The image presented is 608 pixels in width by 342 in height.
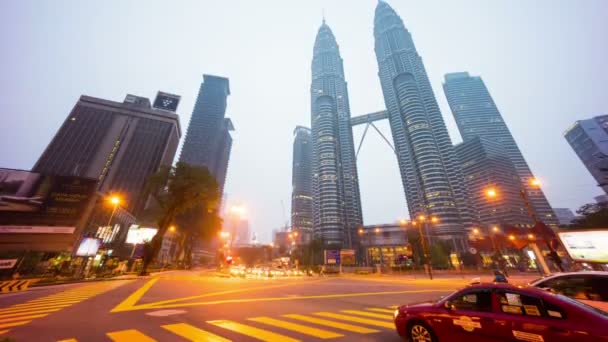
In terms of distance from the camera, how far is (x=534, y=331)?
153 inches

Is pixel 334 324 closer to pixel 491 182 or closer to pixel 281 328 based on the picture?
pixel 281 328

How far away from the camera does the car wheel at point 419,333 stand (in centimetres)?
507

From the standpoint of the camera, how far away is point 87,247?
30.3 m

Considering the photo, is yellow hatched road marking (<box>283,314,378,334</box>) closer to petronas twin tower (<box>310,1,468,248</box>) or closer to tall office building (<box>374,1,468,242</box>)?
petronas twin tower (<box>310,1,468,248</box>)

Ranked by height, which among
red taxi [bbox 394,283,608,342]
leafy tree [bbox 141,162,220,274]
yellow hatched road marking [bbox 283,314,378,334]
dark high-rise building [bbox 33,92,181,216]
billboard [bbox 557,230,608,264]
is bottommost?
yellow hatched road marking [bbox 283,314,378,334]

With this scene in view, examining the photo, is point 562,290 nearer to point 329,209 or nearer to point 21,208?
point 21,208

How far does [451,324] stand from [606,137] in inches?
7194

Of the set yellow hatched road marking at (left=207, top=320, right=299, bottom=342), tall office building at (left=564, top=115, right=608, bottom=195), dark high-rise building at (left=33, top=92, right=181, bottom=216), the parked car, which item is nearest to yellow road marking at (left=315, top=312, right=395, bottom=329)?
yellow hatched road marking at (left=207, top=320, right=299, bottom=342)

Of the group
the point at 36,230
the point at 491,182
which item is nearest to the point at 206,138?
the point at 36,230


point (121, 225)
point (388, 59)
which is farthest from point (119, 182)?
point (388, 59)

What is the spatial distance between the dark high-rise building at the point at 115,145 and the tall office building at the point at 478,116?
207468 mm

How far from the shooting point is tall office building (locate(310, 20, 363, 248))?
137 metres

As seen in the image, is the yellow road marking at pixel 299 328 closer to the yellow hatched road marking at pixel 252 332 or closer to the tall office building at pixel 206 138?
the yellow hatched road marking at pixel 252 332

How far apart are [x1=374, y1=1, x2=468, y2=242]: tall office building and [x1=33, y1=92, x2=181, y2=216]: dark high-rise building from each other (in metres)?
132
